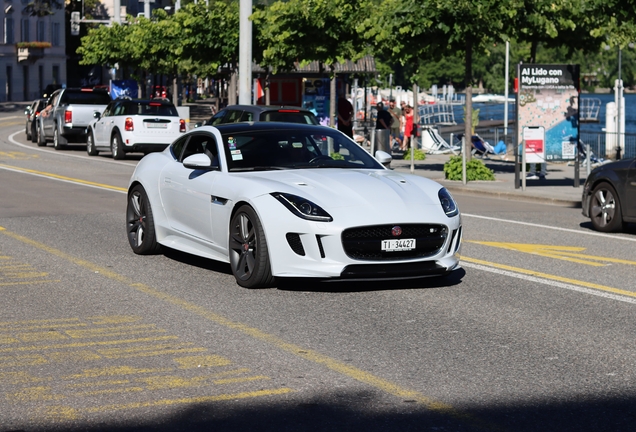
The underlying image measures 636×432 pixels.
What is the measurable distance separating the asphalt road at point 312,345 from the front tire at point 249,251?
0.15m

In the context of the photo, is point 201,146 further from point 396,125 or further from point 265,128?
point 396,125

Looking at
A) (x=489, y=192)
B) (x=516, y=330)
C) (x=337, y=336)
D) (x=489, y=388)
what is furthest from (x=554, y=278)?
(x=489, y=192)

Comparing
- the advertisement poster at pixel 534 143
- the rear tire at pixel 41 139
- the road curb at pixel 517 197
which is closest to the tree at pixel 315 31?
the advertisement poster at pixel 534 143

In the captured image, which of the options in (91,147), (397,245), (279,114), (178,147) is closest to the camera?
(397,245)

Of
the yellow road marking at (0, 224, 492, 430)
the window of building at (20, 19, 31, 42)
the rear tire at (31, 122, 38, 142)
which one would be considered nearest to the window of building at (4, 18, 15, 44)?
the window of building at (20, 19, 31, 42)

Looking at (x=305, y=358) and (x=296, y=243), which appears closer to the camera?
(x=305, y=358)

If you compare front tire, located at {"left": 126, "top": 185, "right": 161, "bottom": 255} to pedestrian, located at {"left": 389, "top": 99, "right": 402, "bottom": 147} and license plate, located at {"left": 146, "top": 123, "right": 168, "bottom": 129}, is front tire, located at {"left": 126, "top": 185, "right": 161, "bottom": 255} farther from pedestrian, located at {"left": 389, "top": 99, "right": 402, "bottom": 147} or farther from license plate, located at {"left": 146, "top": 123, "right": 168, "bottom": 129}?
pedestrian, located at {"left": 389, "top": 99, "right": 402, "bottom": 147}

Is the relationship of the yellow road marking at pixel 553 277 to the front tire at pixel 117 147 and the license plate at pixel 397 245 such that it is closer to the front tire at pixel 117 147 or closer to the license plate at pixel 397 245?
the license plate at pixel 397 245

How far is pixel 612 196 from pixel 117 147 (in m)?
18.7

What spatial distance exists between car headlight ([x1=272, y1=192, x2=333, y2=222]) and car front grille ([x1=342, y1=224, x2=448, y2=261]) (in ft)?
0.73

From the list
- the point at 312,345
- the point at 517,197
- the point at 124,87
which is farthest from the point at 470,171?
the point at 124,87

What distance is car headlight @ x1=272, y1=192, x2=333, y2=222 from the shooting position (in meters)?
9.55

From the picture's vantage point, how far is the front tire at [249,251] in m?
9.84

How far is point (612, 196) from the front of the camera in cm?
1562
